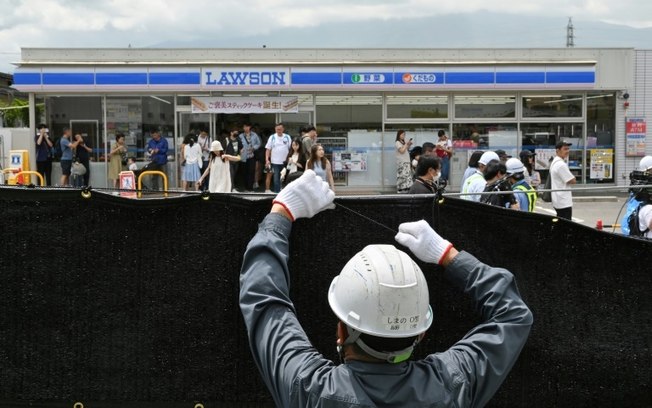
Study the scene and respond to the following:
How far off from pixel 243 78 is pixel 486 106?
739 cm

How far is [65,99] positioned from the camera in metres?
21.0

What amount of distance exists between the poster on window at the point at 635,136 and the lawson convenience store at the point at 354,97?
20 cm

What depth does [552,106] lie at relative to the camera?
862 inches

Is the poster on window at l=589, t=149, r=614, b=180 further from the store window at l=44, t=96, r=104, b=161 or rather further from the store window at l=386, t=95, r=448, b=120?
the store window at l=44, t=96, r=104, b=161

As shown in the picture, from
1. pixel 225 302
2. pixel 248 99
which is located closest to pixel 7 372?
pixel 225 302

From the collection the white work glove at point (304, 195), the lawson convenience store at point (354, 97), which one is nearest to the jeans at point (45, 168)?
the lawson convenience store at point (354, 97)

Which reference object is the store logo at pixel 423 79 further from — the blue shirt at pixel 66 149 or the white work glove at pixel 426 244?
the white work glove at pixel 426 244

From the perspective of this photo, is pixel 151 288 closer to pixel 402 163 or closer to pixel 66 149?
pixel 402 163

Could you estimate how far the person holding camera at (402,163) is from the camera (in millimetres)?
20500

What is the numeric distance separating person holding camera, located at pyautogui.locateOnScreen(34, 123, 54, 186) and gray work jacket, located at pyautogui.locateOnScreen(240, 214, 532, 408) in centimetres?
1930

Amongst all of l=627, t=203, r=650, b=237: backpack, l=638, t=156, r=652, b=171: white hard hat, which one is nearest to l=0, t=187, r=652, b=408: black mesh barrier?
l=627, t=203, r=650, b=237: backpack


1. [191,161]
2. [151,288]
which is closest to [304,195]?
[151,288]

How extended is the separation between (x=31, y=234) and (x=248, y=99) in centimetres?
1748

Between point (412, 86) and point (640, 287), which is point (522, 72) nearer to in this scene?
point (412, 86)
